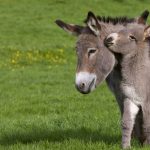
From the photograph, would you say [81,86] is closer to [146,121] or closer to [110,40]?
[110,40]

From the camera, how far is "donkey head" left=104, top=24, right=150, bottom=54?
761 centimetres

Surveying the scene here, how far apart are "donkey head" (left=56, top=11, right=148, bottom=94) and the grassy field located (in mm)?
1294

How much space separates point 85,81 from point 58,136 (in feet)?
9.27

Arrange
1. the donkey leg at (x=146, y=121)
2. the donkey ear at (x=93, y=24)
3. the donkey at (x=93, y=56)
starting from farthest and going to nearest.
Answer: the donkey leg at (x=146, y=121) < the donkey ear at (x=93, y=24) < the donkey at (x=93, y=56)

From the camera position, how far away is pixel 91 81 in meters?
7.31

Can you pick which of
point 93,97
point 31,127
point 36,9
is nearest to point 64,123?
point 31,127

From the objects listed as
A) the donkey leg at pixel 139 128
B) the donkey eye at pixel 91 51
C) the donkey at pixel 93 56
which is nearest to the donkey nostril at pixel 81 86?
the donkey at pixel 93 56

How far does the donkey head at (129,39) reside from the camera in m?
7.61

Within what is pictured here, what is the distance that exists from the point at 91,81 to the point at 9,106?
8329 millimetres

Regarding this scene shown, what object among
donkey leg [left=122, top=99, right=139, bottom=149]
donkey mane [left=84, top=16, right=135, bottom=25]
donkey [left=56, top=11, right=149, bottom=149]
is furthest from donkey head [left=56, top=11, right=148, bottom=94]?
donkey leg [left=122, top=99, right=139, bottom=149]

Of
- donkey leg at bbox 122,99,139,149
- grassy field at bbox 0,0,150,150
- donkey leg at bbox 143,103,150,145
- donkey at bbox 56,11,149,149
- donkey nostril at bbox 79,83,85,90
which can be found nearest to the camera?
donkey nostril at bbox 79,83,85,90

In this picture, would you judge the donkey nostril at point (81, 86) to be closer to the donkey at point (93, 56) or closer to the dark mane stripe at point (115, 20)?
the donkey at point (93, 56)

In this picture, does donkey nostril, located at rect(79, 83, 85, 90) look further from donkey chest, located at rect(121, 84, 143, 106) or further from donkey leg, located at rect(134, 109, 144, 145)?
donkey leg, located at rect(134, 109, 144, 145)

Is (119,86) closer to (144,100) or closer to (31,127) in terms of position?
(144,100)
